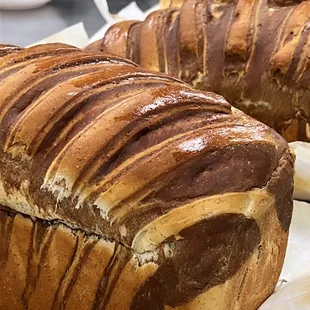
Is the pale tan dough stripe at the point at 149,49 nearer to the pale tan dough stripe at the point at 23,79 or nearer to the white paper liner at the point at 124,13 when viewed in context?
the pale tan dough stripe at the point at 23,79

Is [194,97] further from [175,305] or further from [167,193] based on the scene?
[175,305]

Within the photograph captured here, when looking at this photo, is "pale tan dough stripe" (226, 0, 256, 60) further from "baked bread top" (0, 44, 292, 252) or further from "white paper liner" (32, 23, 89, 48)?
"white paper liner" (32, 23, 89, 48)

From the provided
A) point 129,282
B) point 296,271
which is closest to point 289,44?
point 296,271

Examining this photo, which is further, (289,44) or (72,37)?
(72,37)

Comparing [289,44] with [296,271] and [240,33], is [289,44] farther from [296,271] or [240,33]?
[296,271]

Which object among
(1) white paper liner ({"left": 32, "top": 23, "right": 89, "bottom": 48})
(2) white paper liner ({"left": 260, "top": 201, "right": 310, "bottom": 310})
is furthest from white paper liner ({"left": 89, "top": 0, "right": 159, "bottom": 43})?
(2) white paper liner ({"left": 260, "top": 201, "right": 310, "bottom": 310})

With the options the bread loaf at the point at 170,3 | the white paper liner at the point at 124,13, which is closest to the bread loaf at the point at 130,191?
the bread loaf at the point at 170,3
